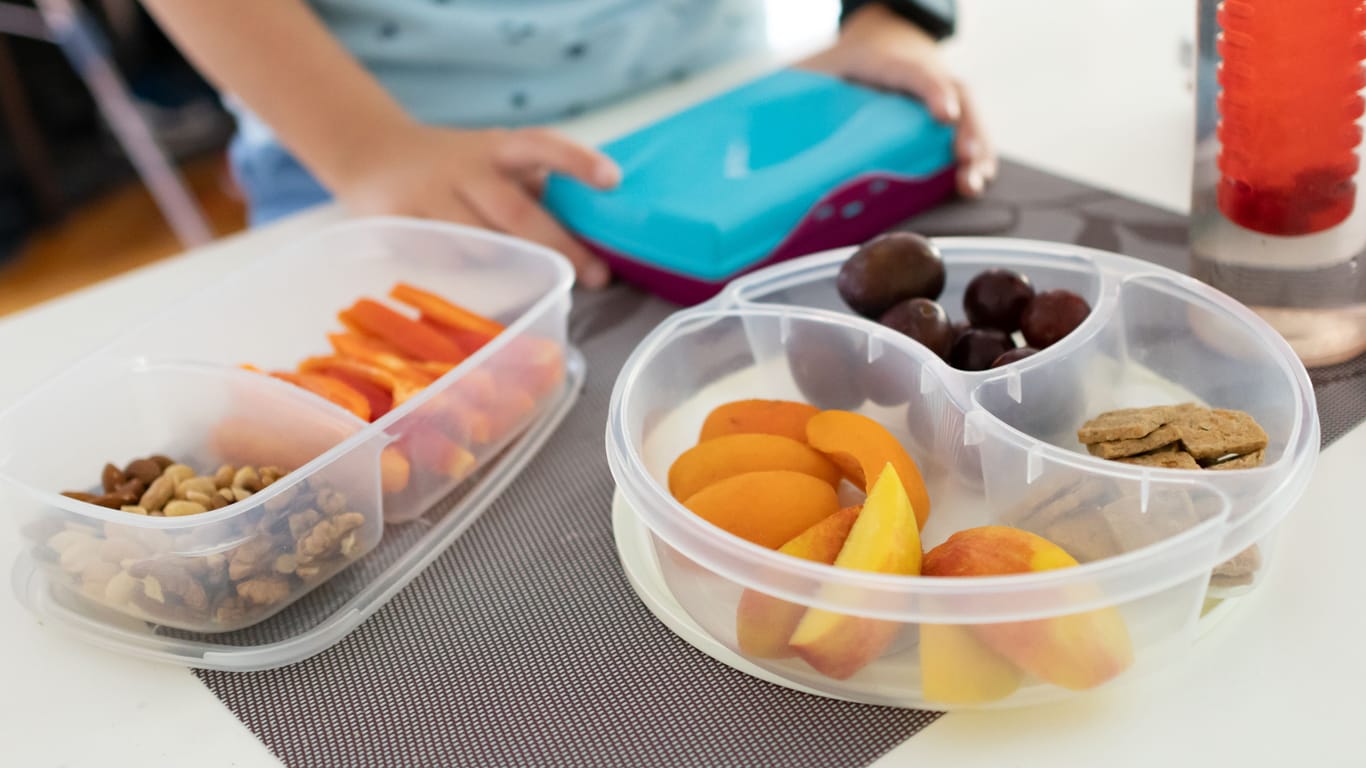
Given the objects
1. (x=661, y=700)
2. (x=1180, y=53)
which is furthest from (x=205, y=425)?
(x=1180, y=53)

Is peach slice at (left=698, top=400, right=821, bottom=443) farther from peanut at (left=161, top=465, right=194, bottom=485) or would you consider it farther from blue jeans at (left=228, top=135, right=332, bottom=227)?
blue jeans at (left=228, top=135, right=332, bottom=227)

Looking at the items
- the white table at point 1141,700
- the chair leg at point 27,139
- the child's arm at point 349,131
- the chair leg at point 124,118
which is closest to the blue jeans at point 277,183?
the child's arm at point 349,131

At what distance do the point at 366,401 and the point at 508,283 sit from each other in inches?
6.8

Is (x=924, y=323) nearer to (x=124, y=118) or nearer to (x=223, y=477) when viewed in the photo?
(x=223, y=477)

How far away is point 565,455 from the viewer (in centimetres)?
64

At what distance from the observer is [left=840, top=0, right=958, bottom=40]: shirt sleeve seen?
1055 mm

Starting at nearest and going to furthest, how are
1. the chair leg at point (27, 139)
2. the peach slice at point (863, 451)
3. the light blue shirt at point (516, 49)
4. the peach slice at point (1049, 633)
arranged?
the peach slice at point (1049, 633) < the peach slice at point (863, 451) < the light blue shirt at point (516, 49) < the chair leg at point (27, 139)

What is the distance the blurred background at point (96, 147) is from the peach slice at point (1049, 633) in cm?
231

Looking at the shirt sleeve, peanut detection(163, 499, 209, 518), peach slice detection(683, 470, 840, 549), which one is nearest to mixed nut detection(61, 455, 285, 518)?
peanut detection(163, 499, 209, 518)

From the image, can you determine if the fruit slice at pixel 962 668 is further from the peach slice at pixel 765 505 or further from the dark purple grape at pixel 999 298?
the dark purple grape at pixel 999 298

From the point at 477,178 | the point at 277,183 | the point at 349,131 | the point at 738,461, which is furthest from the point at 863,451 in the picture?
the point at 277,183

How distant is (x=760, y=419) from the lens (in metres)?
0.54

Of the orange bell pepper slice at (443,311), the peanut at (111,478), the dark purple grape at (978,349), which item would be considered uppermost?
the peanut at (111,478)

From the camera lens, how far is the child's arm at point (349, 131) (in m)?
0.87
